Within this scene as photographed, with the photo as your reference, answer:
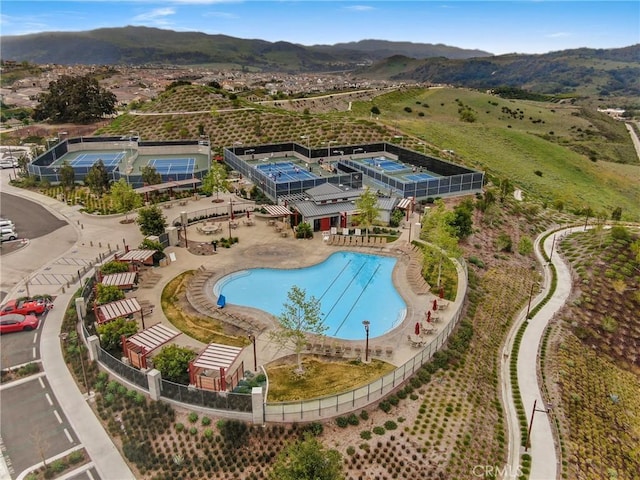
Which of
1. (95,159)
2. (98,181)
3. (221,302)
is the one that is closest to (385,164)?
(98,181)

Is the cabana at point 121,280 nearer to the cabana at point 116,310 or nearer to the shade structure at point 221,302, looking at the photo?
the cabana at point 116,310

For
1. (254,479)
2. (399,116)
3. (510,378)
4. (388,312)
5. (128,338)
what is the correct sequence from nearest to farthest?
(254,479), (128,338), (510,378), (388,312), (399,116)

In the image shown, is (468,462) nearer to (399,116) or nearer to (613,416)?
(613,416)

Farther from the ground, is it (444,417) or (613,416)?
(444,417)

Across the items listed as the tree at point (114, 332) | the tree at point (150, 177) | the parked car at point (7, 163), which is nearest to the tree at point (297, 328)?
the tree at point (114, 332)

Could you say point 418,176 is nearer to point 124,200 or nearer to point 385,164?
point 385,164

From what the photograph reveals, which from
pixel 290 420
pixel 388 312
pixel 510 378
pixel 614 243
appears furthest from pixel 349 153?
pixel 290 420

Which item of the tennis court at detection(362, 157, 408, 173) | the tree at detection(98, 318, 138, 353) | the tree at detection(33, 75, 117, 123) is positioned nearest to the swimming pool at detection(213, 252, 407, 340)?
the tree at detection(98, 318, 138, 353)
